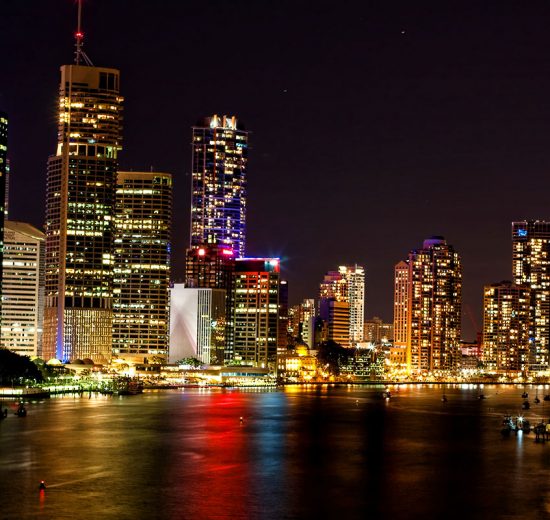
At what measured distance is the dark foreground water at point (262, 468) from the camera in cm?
8112

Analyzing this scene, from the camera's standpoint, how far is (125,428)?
440 ft

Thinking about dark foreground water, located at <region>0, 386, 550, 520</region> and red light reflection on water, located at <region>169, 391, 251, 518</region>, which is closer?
red light reflection on water, located at <region>169, 391, 251, 518</region>

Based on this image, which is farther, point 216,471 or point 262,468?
point 262,468

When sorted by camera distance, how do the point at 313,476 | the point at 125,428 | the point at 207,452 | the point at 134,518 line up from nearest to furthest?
the point at 134,518
the point at 313,476
the point at 207,452
the point at 125,428

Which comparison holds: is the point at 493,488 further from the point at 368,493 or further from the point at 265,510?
the point at 265,510

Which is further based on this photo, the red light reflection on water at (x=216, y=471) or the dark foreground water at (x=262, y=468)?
the dark foreground water at (x=262, y=468)

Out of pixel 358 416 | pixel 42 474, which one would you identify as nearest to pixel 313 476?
pixel 42 474

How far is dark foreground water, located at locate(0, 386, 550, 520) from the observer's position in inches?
3194

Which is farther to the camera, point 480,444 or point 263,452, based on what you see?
point 480,444

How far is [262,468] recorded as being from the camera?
332ft

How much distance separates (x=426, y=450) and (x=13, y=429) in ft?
160

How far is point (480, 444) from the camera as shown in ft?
411

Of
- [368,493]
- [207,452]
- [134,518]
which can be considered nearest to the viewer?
[134,518]

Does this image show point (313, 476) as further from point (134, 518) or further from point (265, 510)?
point (134, 518)
